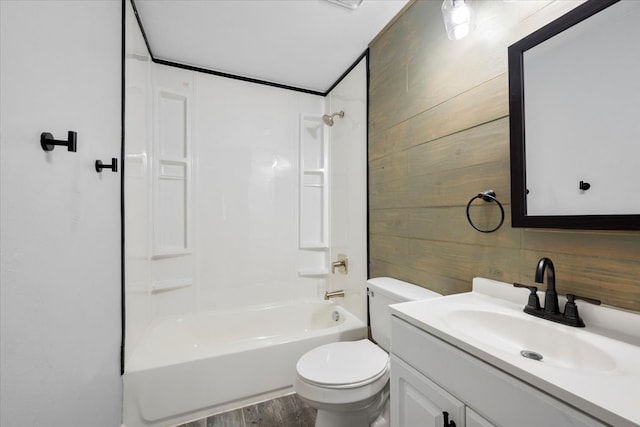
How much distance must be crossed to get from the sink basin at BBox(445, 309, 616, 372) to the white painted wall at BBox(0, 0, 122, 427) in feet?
3.78

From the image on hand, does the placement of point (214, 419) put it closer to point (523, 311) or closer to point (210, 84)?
point (523, 311)

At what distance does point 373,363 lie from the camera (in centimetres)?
134

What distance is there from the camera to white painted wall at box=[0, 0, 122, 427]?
24.1 inches

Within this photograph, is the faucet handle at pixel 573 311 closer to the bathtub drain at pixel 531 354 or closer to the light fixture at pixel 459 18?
the bathtub drain at pixel 531 354

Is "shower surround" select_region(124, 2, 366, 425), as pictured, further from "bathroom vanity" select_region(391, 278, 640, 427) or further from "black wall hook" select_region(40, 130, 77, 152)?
"bathroom vanity" select_region(391, 278, 640, 427)

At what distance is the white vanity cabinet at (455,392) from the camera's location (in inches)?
21.8

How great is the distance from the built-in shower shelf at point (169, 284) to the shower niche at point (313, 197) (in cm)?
97

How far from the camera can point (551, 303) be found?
85 centimetres

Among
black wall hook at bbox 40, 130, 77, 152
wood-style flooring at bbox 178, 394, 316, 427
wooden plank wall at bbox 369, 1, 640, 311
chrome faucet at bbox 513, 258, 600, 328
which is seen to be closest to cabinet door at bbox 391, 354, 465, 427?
chrome faucet at bbox 513, 258, 600, 328

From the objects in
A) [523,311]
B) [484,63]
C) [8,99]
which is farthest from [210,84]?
[523,311]

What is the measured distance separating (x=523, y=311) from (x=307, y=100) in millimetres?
2371

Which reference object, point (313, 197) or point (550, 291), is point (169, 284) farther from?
point (550, 291)

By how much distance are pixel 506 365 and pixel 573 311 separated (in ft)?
1.31

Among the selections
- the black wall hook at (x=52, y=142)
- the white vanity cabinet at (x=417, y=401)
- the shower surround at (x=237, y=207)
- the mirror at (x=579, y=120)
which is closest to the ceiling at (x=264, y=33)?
the shower surround at (x=237, y=207)
